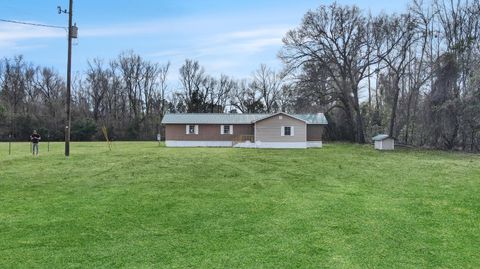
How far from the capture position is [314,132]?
40.0m

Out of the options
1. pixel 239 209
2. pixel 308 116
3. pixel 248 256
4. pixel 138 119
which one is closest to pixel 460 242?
pixel 248 256

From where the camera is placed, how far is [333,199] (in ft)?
34.9

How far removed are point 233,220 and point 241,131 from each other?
1208 inches

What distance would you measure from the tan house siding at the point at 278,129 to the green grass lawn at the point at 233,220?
21.5 m

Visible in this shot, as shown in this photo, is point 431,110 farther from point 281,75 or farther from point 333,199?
point 333,199

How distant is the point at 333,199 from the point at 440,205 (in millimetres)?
2429

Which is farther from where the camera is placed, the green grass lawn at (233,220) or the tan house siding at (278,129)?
the tan house siding at (278,129)

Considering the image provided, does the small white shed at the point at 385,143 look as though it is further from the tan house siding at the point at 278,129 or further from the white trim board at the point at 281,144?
the tan house siding at the point at 278,129

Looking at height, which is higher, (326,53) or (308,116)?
(326,53)

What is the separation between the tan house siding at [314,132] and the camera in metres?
39.9

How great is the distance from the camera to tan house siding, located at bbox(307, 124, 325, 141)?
39.9 meters

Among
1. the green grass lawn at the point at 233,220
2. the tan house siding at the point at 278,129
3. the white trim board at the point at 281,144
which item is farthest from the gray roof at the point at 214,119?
the green grass lawn at the point at 233,220

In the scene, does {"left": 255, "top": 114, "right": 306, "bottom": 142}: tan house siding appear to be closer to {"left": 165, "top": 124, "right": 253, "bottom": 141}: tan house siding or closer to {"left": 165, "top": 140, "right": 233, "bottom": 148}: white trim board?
{"left": 165, "top": 124, "right": 253, "bottom": 141}: tan house siding

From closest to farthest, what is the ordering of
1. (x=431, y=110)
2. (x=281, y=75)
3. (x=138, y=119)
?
1. (x=431, y=110)
2. (x=281, y=75)
3. (x=138, y=119)
